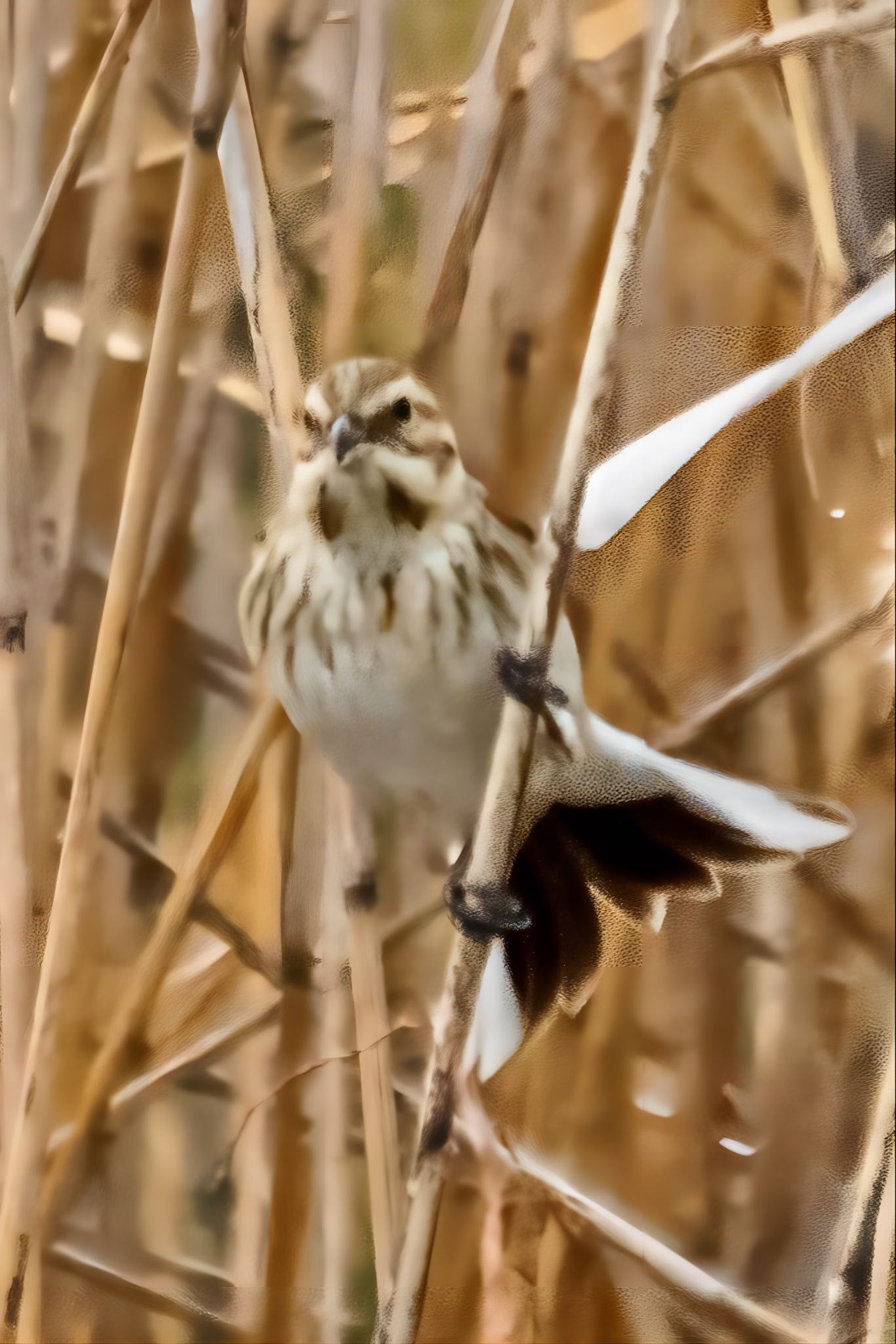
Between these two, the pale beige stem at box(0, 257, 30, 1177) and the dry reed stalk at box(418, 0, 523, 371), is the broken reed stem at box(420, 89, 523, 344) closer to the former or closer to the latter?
the dry reed stalk at box(418, 0, 523, 371)

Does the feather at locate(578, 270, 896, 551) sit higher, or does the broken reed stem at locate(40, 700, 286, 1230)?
the feather at locate(578, 270, 896, 551)

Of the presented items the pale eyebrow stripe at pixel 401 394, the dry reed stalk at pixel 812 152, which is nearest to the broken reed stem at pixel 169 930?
the pale eyebrow stripe at pixel 401 394

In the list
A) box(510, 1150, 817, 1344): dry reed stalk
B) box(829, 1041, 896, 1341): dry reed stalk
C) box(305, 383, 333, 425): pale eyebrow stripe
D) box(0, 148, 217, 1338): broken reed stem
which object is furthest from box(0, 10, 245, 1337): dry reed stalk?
box(829, 1041, 896, 1341): dry reed stalk

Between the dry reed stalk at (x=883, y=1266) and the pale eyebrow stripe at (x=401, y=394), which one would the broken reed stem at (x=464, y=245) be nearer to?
the pale eyebrow stripe at (x=401, y=394)

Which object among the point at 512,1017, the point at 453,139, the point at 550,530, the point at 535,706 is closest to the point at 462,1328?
the point at 512,1017

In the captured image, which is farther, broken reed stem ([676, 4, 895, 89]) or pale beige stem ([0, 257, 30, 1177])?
pale beige stem ([0, 257, 30, 1177])

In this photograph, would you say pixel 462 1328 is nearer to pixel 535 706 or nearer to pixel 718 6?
pixel 535 706
